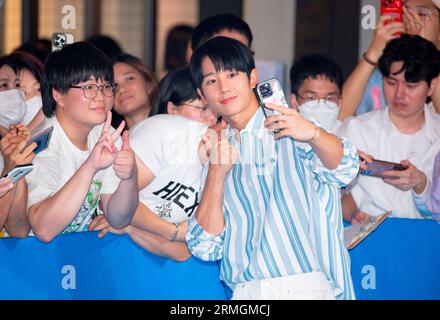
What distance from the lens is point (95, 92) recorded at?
403 centimetres

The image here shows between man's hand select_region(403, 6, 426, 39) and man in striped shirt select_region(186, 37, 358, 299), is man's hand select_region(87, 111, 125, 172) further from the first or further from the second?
man's hand select_region(403, 6, 426, 39)

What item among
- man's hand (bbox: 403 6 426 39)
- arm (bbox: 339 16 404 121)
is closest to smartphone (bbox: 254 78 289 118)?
arm (bbox: 339 16 404 121)

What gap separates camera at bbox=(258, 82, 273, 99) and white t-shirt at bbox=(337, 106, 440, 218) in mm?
1507

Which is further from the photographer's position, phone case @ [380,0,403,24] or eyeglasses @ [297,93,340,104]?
phone case @ [380,0,403,24]

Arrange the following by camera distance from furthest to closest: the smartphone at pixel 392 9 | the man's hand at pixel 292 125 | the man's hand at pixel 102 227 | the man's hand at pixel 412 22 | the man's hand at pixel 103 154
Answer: the man's hand at pixel 412 22 < the smartphone at pixel 392 9 < the man's hand at pixel 102 227 < the man's hand at pixel 103 154 < the man's hand at pixel 292 125

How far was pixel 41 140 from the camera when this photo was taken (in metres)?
3.80

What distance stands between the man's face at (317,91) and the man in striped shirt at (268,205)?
1.60 meters

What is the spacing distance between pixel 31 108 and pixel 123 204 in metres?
1.21

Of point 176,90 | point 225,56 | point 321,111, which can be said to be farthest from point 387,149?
point 225,56

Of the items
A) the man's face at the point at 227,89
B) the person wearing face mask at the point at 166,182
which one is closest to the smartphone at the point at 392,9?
the person wearing face mask at the point at 166,182

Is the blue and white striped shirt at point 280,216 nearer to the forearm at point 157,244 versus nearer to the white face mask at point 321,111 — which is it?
the forearm at point 157,244

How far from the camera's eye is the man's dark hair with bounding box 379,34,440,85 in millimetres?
4879

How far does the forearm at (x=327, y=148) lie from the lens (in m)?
3.18

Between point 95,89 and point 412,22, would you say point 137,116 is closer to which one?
point 95,89
